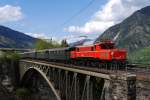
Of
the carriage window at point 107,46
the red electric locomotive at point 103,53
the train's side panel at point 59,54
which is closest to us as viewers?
the red electric locomotive at point 103,53

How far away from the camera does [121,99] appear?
21625 millimetres

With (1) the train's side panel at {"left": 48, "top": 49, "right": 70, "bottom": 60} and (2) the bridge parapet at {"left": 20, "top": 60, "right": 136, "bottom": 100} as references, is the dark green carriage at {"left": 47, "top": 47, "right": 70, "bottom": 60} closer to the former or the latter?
(1) the train's side panel at {"left": 48, "top": 49, "right": 70, "bottom": 60}

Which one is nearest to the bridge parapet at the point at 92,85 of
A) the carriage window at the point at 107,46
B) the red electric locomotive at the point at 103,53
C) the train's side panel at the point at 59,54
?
the red electric locomotive at the point at 103,53

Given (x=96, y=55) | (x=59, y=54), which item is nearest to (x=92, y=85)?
(x=96, y=55)

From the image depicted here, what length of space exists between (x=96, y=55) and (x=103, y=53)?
2350mm

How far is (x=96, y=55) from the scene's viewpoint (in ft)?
145

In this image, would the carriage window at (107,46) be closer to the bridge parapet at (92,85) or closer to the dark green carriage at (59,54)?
the bridge parapet at (92,85)

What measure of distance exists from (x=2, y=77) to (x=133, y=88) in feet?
267

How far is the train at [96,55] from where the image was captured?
40.7m

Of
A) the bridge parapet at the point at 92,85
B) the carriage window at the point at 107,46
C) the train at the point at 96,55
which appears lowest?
the bridge parapet at the point at 92,85

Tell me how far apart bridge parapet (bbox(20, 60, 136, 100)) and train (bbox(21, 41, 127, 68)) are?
5865mm

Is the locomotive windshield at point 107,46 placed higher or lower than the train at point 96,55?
higher

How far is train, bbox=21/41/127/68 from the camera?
134ft

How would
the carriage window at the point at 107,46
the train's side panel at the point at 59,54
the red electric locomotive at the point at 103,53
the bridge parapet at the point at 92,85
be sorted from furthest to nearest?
the train's side panel at the point at 59,54 < the carriage window at the point at 107,46 < the red electric locomotive at the point at 103,53 < the bridge parapet at the point at 92,85
